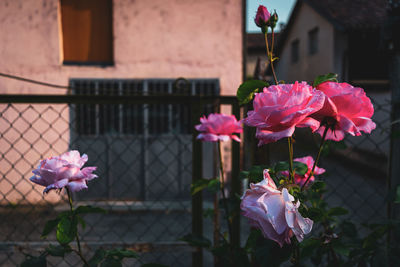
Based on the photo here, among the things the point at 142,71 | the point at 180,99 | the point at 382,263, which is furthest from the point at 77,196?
the point at 382,263

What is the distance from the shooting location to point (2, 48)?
16.7 feet

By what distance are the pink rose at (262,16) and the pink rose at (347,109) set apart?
10.4 inches

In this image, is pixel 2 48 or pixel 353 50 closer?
pixel 2 48

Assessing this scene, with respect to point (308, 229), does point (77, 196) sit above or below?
below

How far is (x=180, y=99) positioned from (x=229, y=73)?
3.56m

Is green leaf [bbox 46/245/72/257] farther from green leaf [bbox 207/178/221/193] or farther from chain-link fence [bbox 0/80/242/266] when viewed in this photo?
chain-link fence [bbox 0/80/242/266]

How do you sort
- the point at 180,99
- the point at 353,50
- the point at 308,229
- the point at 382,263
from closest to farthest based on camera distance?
the point at 308,229
the point at 382,263
the point at 180,99
the point at 353,50

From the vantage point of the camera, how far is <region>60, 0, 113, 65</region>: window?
16.7 ft

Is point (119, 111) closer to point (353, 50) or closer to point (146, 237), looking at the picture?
point (146, 237)

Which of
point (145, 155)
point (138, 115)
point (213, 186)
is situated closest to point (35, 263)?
point (213, 186)

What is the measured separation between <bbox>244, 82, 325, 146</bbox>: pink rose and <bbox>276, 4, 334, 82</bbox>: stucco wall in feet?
33.7

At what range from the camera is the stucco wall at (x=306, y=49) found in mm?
10375

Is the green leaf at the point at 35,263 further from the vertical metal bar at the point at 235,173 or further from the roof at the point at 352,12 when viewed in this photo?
the roof at the point at 352,12

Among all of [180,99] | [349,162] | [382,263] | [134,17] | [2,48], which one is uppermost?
[134,17]
